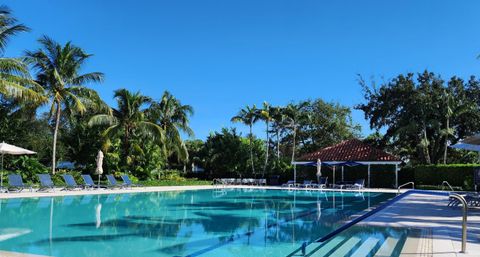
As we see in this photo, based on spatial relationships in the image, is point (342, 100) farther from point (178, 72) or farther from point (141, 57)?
point (141, 57)

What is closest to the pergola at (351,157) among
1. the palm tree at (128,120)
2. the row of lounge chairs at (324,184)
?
the row of lounge chairs at (324,184)

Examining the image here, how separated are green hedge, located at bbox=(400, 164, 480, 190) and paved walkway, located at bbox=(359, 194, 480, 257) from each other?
13.7 m

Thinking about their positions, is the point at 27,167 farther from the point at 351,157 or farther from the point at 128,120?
the point at 351,157

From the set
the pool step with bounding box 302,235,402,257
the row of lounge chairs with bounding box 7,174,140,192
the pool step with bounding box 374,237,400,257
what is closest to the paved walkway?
the pool step with bounding box 374,237,400,257

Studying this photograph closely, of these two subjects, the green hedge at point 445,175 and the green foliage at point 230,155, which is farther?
the green foliage at point 230,155

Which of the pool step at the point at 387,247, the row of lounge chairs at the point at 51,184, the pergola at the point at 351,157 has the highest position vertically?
the pergola at the point at 351,157

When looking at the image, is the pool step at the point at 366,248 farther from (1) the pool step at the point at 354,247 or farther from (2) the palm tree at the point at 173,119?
(2) the palm tree at the point at 173,119

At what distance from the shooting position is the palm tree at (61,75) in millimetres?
24422

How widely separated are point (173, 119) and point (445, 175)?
2065cm

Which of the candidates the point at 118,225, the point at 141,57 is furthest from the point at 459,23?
the point at 141,57

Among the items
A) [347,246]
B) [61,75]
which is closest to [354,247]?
[347,246]

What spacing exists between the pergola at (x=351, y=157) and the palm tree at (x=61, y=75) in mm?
15457

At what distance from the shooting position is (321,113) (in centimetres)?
4256

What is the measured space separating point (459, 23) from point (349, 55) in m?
7.05
